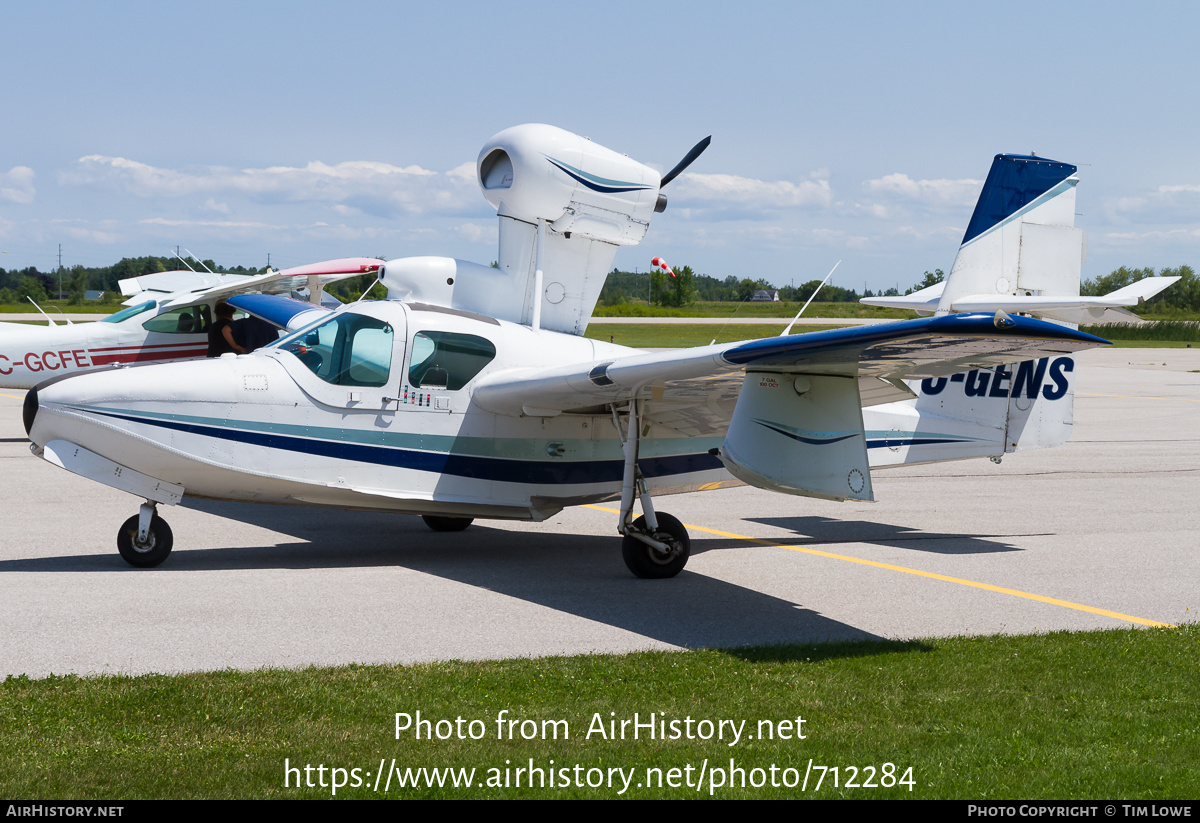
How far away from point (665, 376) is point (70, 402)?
15.2ft

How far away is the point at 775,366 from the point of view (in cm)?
739

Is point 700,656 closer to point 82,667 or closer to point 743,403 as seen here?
point 743,403

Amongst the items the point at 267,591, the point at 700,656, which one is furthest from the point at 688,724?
the point at 267,591

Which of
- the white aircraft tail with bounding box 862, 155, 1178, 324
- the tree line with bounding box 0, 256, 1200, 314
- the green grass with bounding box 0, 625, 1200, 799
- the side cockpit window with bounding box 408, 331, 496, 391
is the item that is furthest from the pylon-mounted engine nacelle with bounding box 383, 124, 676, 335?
the tree line with bounding box 0, 256, 1200, 314

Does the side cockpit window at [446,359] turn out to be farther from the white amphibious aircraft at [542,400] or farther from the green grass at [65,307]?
the green grass at [65,307]

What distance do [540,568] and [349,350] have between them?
2539 millimetres

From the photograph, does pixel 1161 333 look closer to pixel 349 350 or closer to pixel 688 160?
pixel 688 160

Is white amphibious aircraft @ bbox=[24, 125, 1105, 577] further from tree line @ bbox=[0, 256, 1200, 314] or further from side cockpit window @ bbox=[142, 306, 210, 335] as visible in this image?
tree line @ bbox=[0, 256, 1200, 314]

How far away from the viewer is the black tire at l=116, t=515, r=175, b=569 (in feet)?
28.9

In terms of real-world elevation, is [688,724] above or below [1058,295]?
below

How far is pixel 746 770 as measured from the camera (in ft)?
15.9

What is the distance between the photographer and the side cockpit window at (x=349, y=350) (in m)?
9.09

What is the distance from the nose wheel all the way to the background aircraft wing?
2.89m

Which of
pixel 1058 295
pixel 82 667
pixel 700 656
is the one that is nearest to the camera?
pixel 82 667
